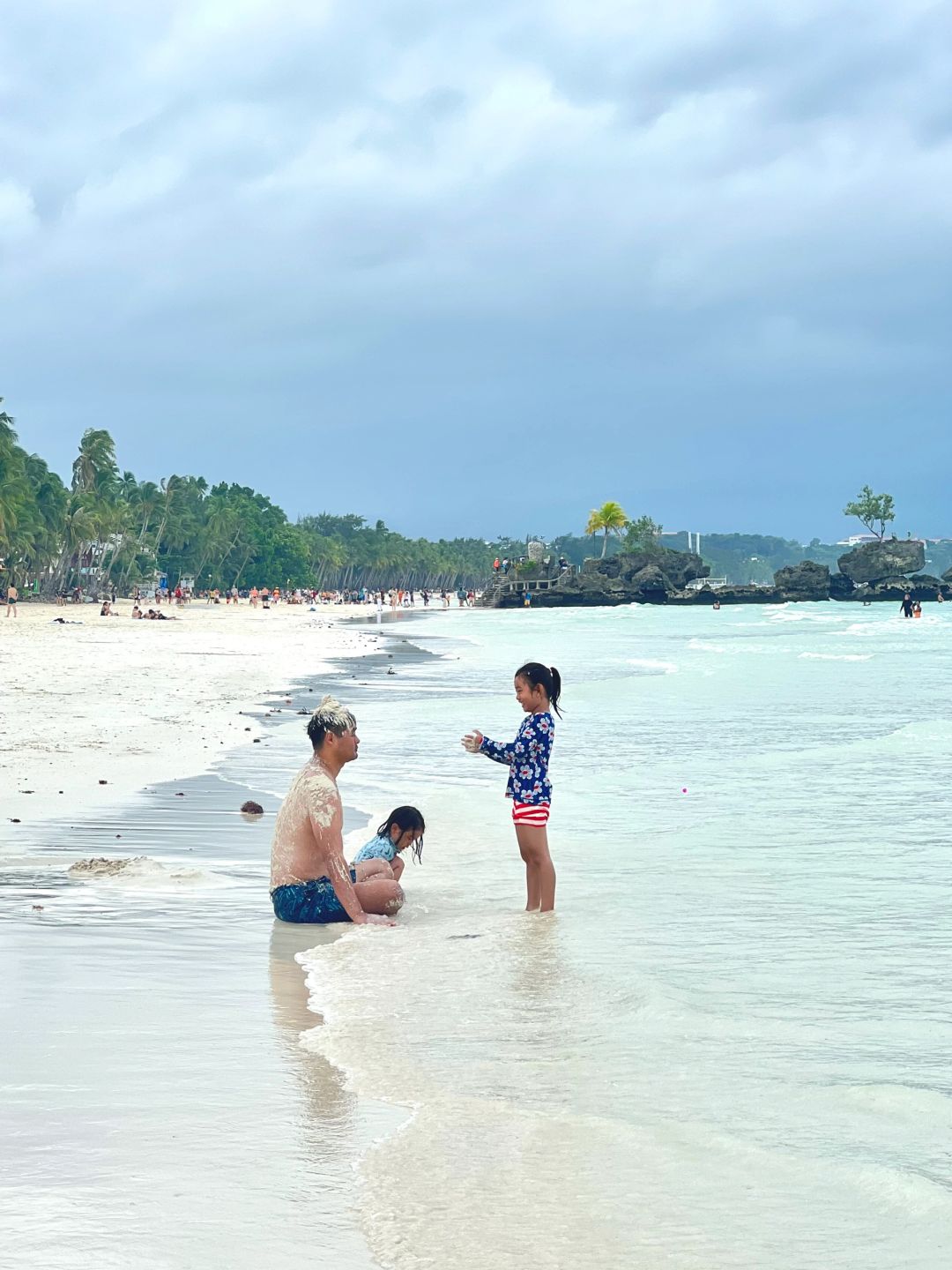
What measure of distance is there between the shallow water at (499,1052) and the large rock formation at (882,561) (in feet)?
571

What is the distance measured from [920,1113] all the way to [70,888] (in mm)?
5301

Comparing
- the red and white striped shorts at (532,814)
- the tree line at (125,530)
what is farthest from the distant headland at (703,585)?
the red and white striped shorts at (532,814)

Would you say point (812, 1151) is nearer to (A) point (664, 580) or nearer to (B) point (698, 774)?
(B) point (698, 774)

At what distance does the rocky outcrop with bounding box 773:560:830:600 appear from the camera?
584ft

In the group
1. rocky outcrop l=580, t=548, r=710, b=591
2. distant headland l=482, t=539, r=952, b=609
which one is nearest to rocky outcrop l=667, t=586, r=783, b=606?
distant headland l=482, t=539, r=952, b=609

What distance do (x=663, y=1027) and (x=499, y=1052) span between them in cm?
80

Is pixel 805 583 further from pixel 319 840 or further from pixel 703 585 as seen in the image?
pixel 319 840

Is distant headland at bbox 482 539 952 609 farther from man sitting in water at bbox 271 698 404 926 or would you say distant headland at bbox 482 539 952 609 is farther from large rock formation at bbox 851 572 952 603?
man sitting in water at bbox 271 698 404 926

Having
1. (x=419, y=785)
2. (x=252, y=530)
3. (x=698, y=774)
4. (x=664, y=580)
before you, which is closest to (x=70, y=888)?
(x=419, y=785)

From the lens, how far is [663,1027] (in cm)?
604

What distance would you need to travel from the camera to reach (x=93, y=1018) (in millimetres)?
5793

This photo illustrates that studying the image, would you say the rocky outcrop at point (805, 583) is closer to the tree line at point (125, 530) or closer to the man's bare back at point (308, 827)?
the tree line at point (125, 530)

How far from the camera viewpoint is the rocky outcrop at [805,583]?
17812 centimetres

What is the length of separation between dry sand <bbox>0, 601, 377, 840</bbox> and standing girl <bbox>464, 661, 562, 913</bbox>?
4.05 metres
